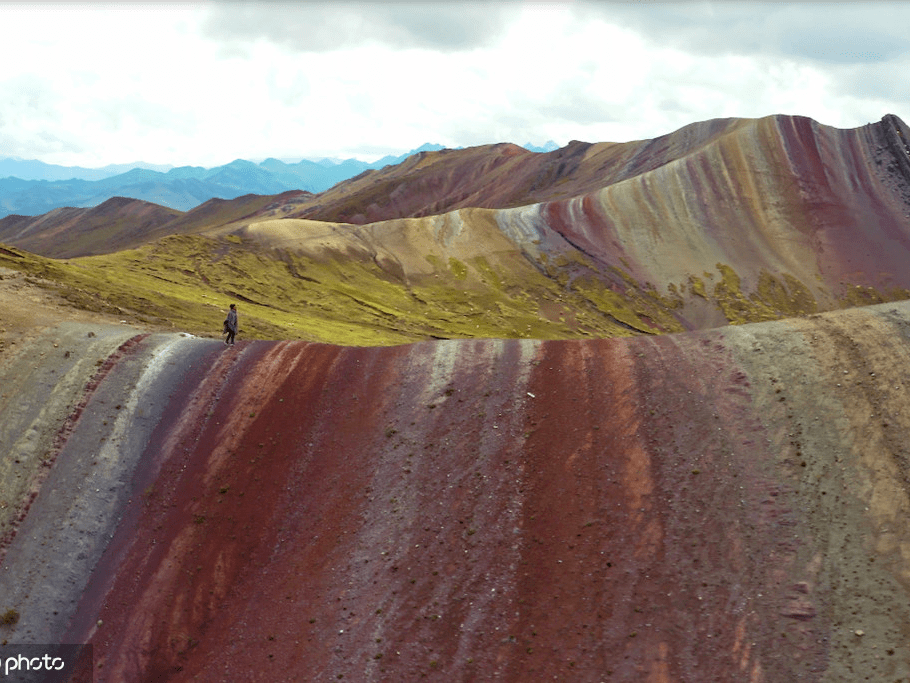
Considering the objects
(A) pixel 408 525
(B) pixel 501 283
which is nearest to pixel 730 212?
(B) pixel 501 283

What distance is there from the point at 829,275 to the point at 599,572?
89.6 meters

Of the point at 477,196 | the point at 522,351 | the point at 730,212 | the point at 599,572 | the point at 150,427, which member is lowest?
the point at 599,572

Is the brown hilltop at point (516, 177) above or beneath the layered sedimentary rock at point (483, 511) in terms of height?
above

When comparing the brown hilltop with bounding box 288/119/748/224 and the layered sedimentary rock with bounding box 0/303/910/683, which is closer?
the layered sedimentary rock with bounding box 0/303/910/683

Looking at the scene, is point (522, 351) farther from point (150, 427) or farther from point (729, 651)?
point (150, 427)

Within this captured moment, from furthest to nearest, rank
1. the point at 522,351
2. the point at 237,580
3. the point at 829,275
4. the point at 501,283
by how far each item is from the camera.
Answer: the point at 829,275 → the point at 501,283 → the point at 522,351 → the point at 237,580

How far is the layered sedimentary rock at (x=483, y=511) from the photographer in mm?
17750

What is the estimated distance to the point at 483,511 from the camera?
21875 millimetres

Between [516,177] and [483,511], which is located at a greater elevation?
[516,177]

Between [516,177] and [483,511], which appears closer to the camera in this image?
[483,511]

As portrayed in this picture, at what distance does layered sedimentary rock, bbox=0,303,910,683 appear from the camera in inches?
699

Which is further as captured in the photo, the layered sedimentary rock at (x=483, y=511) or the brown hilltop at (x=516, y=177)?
the brown hilltop at (x=516, y=177)

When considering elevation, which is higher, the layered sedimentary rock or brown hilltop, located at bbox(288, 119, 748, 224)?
brown hilltop, located at bbox(288, 119, 748, 224)

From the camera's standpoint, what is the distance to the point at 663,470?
22.5 meters
